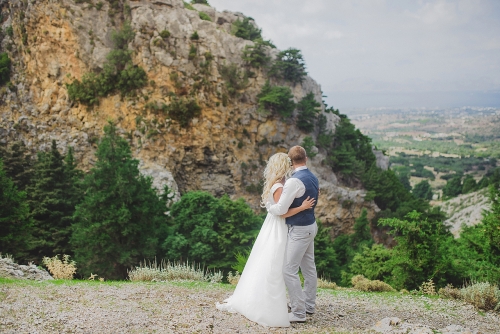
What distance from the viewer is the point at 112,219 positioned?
67.4 ft

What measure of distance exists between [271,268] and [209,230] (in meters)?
19.2

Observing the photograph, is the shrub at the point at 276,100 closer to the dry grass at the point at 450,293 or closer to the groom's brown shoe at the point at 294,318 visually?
the dry grass at the point at 450,293

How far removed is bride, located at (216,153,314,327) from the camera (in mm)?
6441

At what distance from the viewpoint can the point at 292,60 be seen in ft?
133

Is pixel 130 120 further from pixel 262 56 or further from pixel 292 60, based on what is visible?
pixel 292 60

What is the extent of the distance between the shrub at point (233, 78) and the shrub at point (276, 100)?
7.12 feet

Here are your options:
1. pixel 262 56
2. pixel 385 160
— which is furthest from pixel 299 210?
pixel 385 160

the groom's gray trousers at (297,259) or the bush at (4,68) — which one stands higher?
the bush at (4,68)

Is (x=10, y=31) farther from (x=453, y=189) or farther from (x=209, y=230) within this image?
(x=453, y=189)

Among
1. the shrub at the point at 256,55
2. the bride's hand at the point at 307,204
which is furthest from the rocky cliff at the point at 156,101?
the bride's hand at the point at 307,204

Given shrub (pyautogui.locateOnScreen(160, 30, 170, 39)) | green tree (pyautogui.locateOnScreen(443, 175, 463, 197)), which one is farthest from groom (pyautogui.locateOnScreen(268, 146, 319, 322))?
green tree (pyautogui.locateOnScreen(443, 175, 463, 197))

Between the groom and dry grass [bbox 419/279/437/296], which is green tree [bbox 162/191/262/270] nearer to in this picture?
dry grass [bbox 419/279/437/296]

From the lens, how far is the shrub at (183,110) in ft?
118

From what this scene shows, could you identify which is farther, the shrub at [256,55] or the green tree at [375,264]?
the shrub at [256,55]
